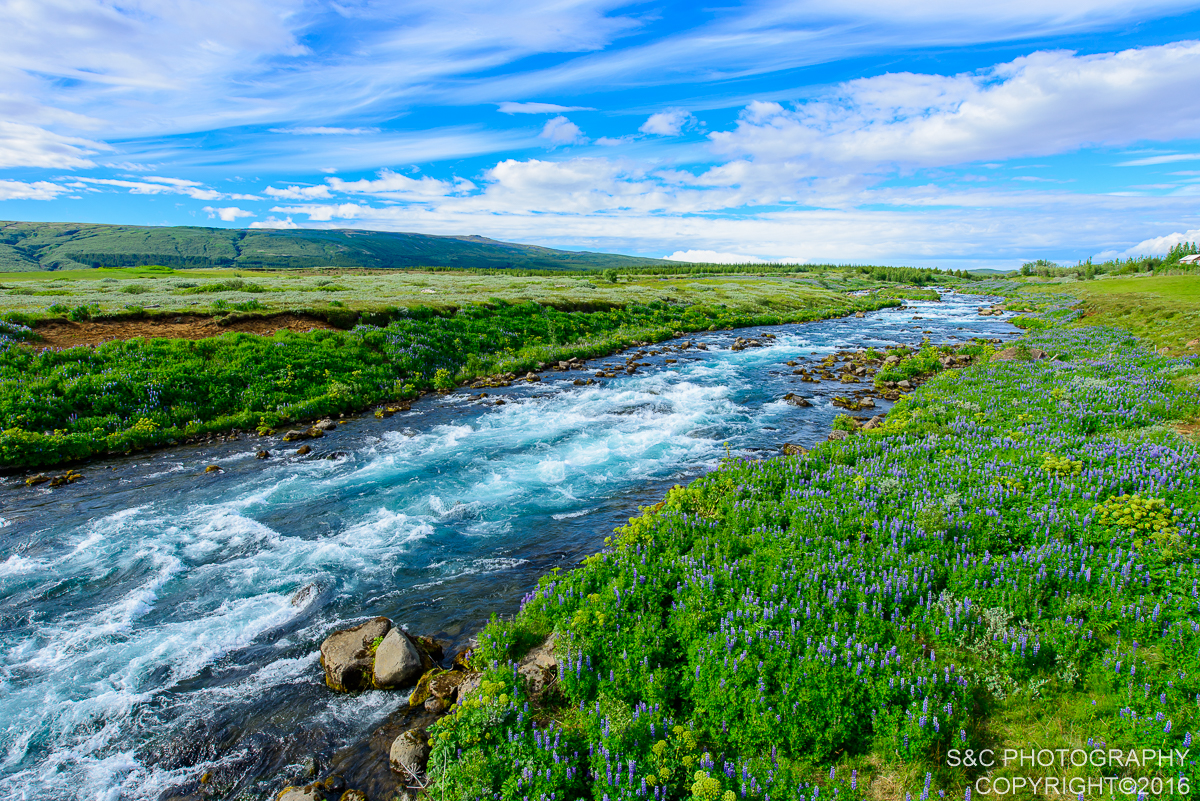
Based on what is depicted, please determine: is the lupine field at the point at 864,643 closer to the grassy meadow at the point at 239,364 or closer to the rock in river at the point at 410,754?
the rock in river at the point at 410,754

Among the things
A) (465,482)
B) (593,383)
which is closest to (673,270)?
(593,383)

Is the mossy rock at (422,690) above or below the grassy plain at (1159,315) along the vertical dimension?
below

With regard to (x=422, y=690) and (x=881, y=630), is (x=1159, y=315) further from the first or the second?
(x=422, y=690)

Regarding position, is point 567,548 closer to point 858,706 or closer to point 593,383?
point 858,706

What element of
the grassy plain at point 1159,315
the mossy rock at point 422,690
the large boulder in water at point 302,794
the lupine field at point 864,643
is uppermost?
the grassy plain at point 1159,315

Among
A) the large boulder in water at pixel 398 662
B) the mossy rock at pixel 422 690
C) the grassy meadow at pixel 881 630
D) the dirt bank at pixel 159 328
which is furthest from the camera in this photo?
the dirt bank at pixel 159 328

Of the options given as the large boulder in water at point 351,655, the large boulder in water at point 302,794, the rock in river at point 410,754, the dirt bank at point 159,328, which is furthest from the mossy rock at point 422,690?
the dirt bank at point 159,328

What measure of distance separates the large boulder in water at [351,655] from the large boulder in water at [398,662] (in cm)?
21

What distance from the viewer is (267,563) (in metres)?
11.0

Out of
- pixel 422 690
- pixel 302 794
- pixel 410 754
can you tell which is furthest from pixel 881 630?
pixel 302 794

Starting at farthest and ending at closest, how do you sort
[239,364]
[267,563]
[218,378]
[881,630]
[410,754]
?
[239,364] < [218,378] < [267,563] < [881,630] < [410,754]

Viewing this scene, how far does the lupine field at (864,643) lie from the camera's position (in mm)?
5340

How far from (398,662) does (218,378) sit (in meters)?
19.9

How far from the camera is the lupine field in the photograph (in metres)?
5.34
